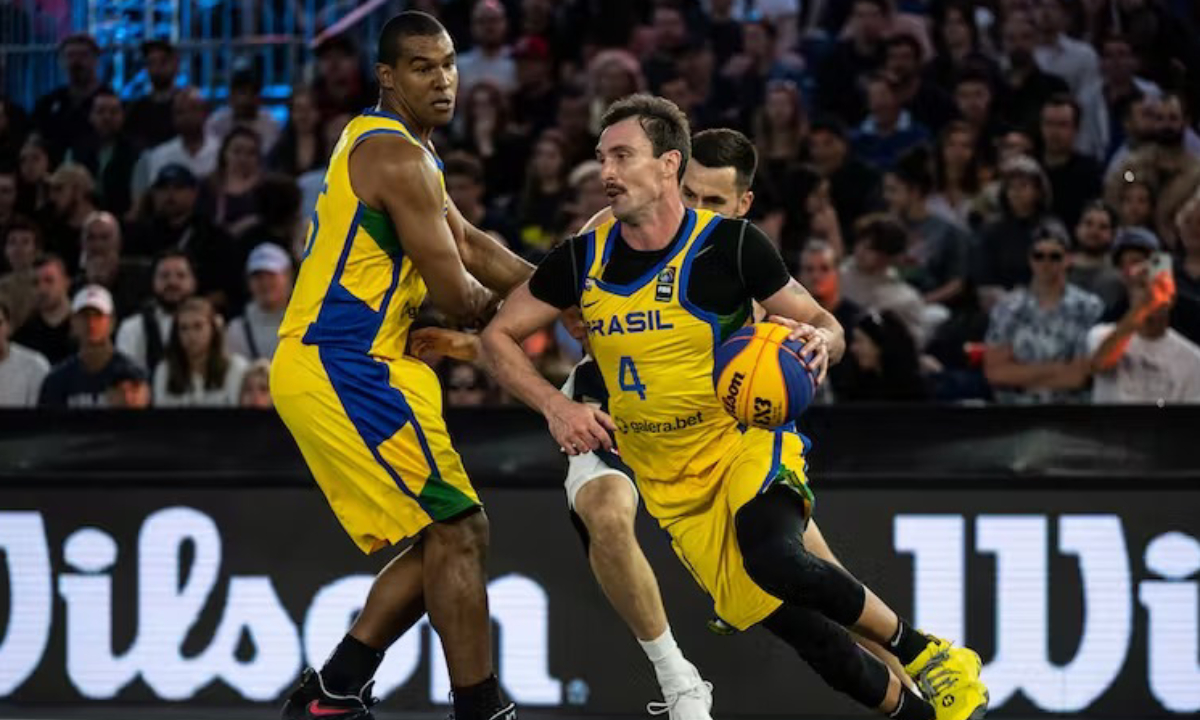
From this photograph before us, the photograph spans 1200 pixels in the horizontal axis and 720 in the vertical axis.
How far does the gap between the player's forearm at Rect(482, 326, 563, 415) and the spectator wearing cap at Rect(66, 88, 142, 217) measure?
769cm

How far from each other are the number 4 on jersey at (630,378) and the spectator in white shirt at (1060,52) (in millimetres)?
6892

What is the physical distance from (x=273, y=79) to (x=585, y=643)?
8800 mm

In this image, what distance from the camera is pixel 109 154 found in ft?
46.3

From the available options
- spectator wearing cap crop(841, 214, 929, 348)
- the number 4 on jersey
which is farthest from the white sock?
spectator wearing cap crop(841, 214, 929, 348)

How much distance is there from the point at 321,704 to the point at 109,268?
608cm

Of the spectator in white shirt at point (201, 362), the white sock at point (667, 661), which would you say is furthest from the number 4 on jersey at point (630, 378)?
the spectator in white shirt at point (201, 362)

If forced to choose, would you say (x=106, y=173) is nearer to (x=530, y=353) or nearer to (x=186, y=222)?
(x=186, y=222)

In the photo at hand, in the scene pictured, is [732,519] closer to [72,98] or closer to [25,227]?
[25,227]

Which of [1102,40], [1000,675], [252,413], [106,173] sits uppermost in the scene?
[1102,40]

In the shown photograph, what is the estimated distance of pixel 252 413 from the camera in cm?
906

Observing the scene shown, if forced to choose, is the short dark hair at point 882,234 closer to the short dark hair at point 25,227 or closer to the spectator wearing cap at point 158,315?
the spectator wearing cap at point 158,315

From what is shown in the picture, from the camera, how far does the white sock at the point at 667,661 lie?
288 inches

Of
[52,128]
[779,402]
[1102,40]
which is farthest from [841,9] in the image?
[779,402]

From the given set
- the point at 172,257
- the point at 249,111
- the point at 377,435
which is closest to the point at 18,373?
the point at 172,257
